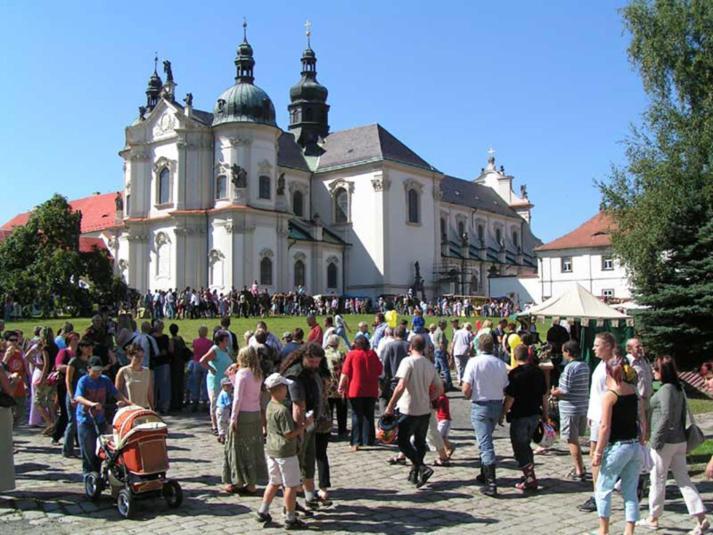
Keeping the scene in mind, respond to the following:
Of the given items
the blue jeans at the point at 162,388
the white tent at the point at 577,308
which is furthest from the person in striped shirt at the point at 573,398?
the white tent at the point at 577,308

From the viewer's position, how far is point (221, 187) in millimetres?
50406

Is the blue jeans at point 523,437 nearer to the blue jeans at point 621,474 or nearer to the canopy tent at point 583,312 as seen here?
the blue jeans at point 621,474

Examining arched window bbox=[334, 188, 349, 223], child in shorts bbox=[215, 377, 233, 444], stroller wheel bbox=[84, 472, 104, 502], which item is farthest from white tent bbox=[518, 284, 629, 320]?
arched window bbox=[334, 188, 349, 223]

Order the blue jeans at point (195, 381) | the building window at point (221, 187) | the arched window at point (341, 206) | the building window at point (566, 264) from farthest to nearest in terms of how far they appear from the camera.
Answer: the arched window at point (341, 206)
the building window at point (566, 264)
the building window at point (221, 187)
the blue jeans at point (195, 381)

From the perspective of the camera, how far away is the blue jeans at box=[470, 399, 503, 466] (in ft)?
30.2

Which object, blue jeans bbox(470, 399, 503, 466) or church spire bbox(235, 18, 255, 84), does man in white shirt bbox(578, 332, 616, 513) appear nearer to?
blue jeans bbox(470, 399, 503, 466)

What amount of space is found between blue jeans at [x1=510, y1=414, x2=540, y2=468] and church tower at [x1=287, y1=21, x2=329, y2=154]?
57.2 metres

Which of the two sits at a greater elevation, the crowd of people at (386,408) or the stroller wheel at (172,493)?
the crowd of people at (386,408)

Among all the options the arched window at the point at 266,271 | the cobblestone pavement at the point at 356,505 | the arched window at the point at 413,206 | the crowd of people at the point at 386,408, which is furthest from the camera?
the arched window at the point at 413,206

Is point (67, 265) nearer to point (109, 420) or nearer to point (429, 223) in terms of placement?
point (429, 223)

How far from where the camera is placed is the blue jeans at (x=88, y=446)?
351 inches

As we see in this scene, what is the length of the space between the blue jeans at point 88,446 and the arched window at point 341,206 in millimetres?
50716

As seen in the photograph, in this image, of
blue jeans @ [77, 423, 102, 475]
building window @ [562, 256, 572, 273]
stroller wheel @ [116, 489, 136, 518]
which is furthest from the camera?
building window @ [562, 256, 572, 273]

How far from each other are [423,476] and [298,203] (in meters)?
52.1
